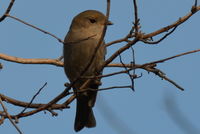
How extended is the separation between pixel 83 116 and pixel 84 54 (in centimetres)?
94

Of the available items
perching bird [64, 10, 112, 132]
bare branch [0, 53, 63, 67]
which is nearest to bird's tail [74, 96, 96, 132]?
perching bird [64, 10, 112, 132]

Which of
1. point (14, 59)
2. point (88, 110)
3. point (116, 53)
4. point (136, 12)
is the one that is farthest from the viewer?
point (88, 110)

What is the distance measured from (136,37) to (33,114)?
125 cm

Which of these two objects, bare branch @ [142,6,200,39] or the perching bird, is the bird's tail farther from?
bare branch @ [142,6,200,39]

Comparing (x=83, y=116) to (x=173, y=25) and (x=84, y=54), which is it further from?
(x=173, y=25)

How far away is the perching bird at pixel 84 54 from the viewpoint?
5.21m

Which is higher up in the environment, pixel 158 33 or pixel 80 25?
pixel 158 33

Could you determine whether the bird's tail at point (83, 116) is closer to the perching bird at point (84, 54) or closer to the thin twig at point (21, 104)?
the perching bird at point (84, 54)

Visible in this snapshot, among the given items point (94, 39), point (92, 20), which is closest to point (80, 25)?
point (92, 20)

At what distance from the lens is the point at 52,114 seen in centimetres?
438

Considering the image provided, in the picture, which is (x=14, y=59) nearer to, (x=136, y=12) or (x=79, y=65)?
(x=79, y=65)

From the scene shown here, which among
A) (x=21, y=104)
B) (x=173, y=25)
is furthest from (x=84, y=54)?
(x=173, y=25)

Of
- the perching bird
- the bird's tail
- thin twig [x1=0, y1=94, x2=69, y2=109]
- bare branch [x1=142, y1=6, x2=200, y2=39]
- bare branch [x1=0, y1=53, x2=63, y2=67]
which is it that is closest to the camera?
bare branch [x1=142, y1=6, x2=200, y2=39]

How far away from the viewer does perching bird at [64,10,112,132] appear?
17.1 feet
